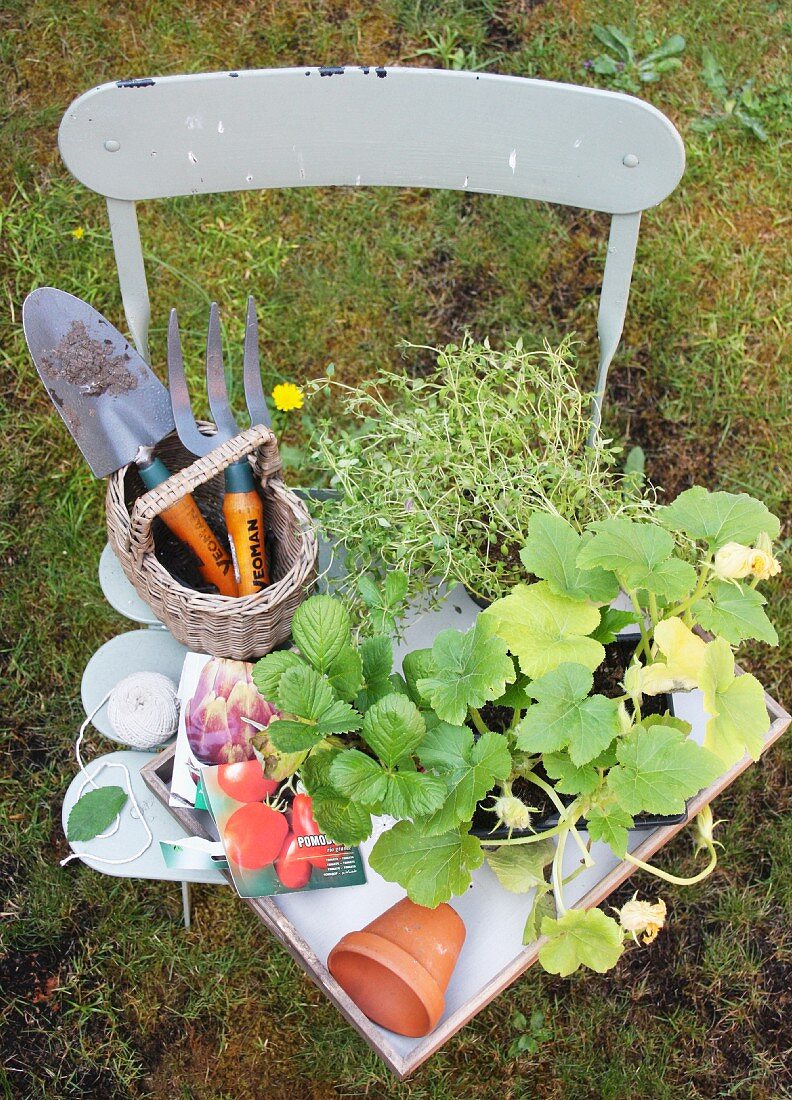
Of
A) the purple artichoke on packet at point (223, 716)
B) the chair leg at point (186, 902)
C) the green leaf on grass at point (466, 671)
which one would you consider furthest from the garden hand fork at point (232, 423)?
the chair leg at point (186, 902)

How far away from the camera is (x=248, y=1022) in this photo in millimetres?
1653

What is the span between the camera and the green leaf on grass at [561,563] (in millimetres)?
933

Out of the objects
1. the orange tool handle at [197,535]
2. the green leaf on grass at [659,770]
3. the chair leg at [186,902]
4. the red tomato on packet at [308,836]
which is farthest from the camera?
the chair leg at [186,902]

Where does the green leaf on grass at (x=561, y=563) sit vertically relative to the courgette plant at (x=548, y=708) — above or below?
above

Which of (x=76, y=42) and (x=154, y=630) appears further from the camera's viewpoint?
(x=76, y=42)

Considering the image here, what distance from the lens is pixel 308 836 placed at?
1051 mm

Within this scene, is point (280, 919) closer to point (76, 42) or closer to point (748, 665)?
point (748, 665)

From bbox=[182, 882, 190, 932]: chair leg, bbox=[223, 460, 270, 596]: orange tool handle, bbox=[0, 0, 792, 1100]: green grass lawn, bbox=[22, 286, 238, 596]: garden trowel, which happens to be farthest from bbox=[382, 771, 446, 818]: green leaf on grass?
bbox=[0, 0, 792, 1100]: green grass lawn

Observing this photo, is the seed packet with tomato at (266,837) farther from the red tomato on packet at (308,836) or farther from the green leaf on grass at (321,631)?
the green leaf on grass at (321,631)

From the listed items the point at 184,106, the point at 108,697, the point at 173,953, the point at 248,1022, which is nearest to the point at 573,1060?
the point at 248,1022

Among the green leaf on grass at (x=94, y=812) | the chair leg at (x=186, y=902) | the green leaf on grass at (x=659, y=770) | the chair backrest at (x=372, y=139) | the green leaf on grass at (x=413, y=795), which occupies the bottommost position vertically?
the chair leg at (x=186, y=902)

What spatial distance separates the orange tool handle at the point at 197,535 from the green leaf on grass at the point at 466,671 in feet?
1.30

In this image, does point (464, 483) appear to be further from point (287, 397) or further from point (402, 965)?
point (287, 397)

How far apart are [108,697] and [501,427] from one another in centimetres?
64
